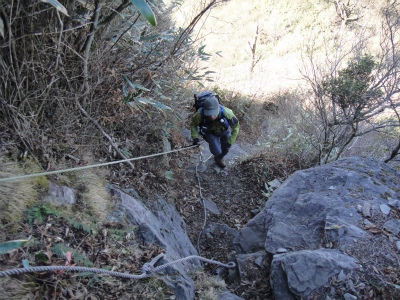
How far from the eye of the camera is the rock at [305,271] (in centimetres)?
238

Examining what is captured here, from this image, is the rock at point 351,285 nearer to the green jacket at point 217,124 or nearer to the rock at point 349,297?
the rock at point 349,297

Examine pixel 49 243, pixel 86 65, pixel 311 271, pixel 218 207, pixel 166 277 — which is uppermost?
pixel 86 65

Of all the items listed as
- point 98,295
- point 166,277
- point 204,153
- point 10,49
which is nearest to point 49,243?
point 98,295

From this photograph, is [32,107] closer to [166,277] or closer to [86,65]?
[86,65]

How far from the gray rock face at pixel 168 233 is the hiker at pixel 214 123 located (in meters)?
1.97

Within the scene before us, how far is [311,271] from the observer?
8.03ft

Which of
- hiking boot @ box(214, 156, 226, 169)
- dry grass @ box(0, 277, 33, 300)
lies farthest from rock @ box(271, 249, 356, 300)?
hiking boot @ box(214, 156, 226, 169)

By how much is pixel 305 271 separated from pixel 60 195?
271 cm

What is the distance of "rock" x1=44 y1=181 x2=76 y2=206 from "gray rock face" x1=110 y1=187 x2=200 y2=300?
1.94 ft

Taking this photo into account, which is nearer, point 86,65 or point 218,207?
point 86,65

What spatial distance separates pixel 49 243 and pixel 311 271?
250 cm

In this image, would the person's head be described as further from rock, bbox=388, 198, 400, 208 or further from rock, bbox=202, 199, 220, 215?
rock, bbox=388, 198, 400, 208

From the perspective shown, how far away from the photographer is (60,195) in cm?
269

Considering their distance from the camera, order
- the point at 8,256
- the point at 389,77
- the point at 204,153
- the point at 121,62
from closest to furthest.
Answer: the point at 8,256, the point at 121,62, the point at 389,77, the point at 204,153
